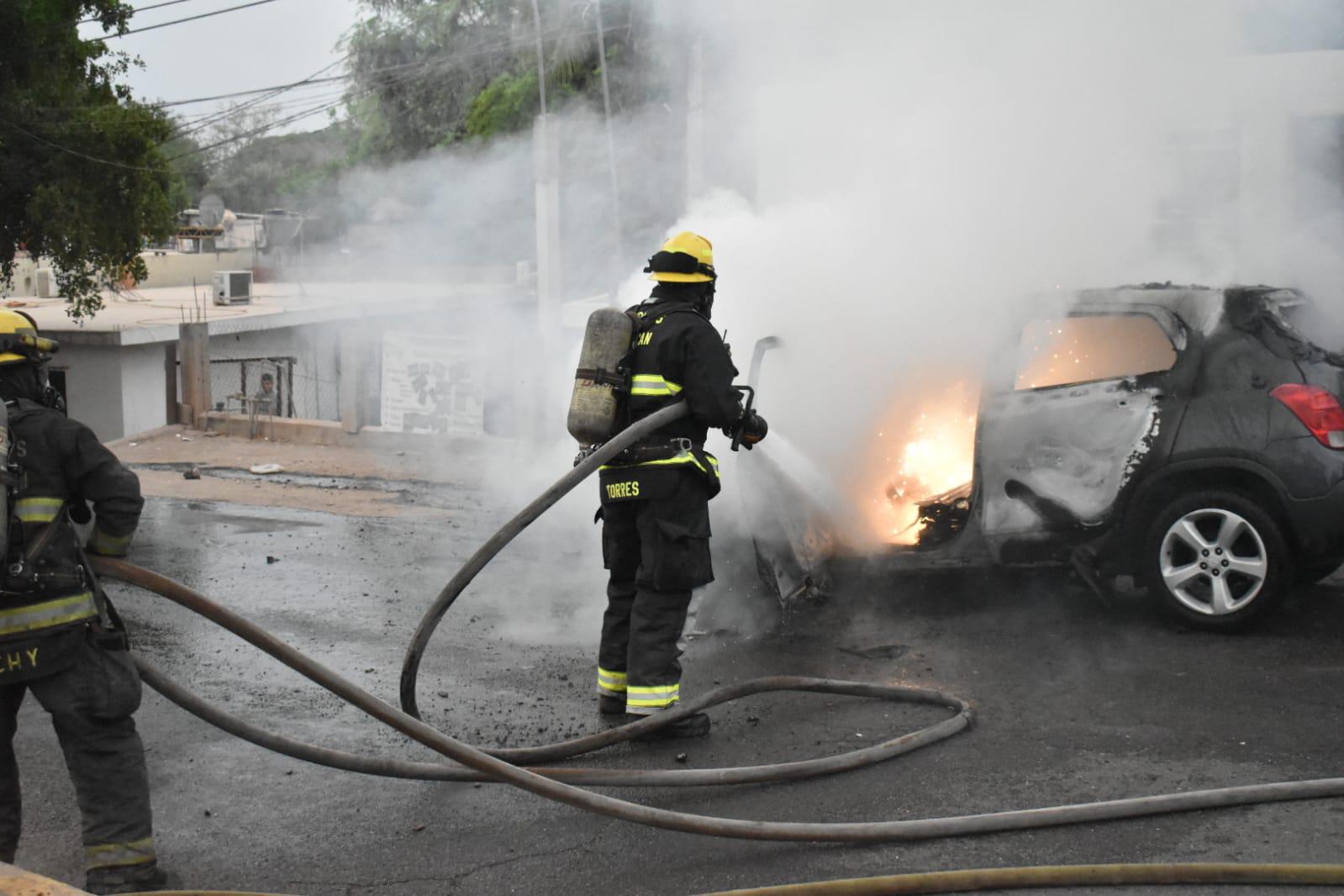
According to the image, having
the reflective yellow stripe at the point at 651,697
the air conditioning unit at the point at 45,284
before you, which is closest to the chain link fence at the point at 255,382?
the air conditioning unit at the point at 45,284

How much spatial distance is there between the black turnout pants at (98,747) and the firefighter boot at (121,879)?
0.04 feet

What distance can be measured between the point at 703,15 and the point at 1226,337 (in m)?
8.87

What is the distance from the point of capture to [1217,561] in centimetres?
550

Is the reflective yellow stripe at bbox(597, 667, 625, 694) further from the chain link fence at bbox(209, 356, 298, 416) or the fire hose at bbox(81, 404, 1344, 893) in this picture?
the chain link fence at bbox(209, 356, 298, 416)

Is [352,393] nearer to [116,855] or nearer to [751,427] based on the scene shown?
[751,427]

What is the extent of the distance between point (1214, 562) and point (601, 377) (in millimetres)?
2813

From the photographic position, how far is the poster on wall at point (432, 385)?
45.7ft

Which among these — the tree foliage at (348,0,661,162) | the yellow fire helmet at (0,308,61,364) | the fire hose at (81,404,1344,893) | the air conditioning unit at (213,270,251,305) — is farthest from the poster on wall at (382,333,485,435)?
the yellow fire helmet at (0,308,61,364)

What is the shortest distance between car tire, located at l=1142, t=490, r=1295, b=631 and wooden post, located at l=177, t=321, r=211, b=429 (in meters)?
12.5

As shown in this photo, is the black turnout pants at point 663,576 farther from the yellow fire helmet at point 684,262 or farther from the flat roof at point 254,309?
the flat roof at point 254,309

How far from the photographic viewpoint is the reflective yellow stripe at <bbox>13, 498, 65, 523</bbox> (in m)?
3.45

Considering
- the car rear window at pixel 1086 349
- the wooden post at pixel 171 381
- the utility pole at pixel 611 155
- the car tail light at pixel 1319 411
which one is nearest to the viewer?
the car tail light at pixel 1319 411

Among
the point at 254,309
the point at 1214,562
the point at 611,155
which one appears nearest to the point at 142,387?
the point at 254,309

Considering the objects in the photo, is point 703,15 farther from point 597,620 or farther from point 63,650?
point 63,650
